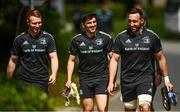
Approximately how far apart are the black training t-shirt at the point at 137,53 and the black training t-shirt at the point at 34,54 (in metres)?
1.13

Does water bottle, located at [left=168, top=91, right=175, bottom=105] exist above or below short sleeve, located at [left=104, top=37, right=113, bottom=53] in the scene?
below

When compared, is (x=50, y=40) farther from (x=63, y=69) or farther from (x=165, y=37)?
(x=165, y=37)

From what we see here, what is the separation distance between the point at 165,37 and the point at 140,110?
26335 mm

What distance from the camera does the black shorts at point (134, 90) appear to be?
10969mm

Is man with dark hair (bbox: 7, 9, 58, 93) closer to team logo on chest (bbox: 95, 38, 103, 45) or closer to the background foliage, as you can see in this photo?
the background foliage

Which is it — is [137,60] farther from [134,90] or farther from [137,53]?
[134,90]

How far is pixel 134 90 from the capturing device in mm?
11109

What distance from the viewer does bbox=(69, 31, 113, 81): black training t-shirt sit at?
1139 cm

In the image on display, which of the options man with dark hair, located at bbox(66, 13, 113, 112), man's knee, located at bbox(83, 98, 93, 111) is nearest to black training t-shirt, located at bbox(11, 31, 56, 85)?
man with dark hair, located at bbox(66, 13, 113, 112)

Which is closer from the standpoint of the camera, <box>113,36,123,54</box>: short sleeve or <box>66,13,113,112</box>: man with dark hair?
<box>113,36,123,54</box>: short sleeve

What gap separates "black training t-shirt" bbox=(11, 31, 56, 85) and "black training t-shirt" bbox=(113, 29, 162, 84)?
1.13m

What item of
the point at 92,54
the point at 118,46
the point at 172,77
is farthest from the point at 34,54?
the point at 172,77

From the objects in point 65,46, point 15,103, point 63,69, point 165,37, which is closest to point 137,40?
point 15,103

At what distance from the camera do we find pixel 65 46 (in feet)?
79.6
